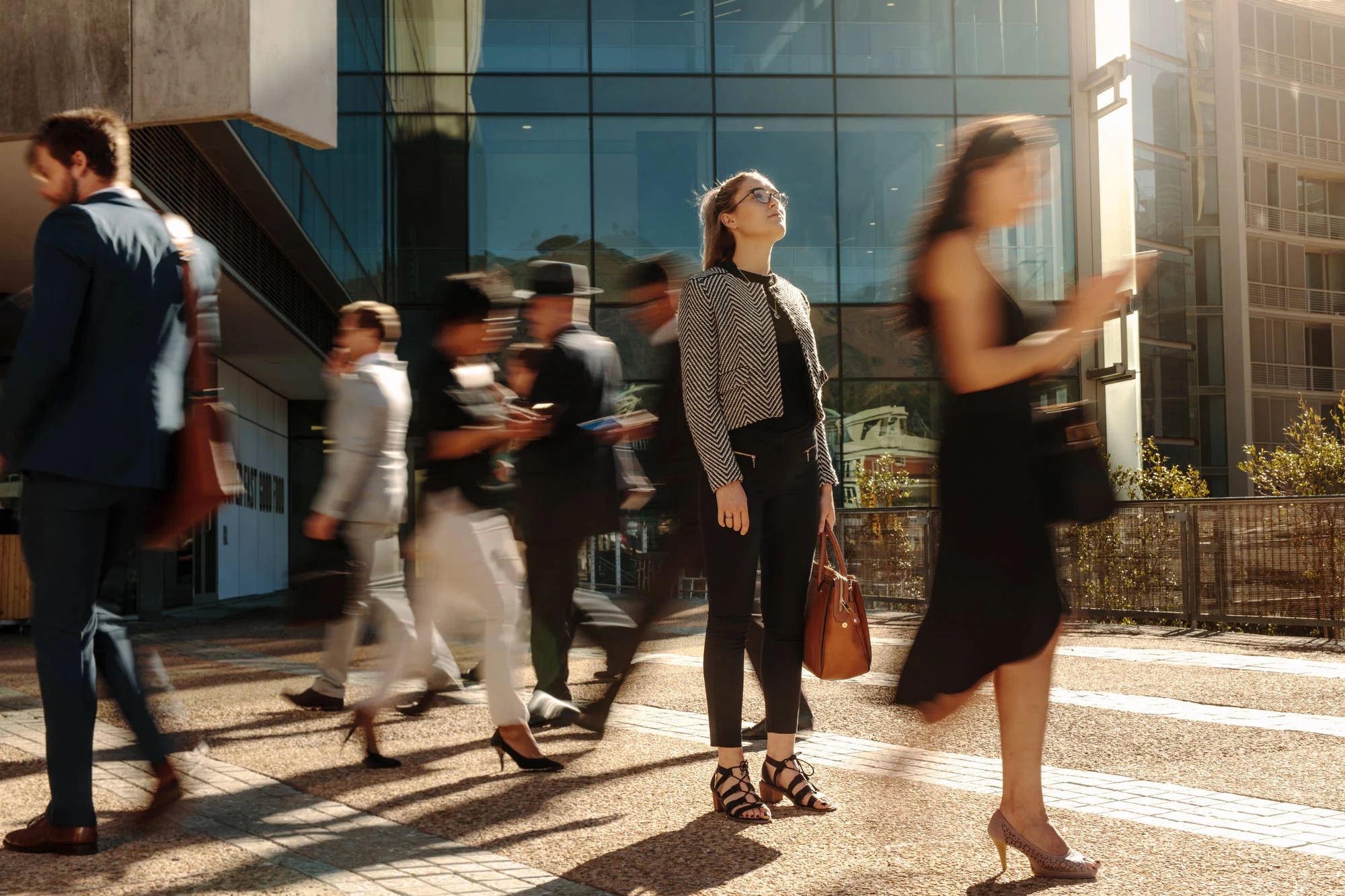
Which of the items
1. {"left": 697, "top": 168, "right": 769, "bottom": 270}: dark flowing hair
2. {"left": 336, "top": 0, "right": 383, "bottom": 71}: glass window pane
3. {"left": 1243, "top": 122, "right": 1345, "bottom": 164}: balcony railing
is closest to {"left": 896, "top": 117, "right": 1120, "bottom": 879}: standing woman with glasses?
{"left": 697, "top": 168, "right": 769, "bottom": 270}: dark flowing hair

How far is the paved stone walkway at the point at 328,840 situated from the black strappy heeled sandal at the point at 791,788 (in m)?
0.93

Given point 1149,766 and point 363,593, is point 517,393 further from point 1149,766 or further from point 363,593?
point 1149,766

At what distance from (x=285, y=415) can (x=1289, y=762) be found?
977 inches

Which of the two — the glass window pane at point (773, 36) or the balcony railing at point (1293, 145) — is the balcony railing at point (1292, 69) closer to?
the balcony railing at point (1293, 145)

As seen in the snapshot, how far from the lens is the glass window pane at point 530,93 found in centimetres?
2125

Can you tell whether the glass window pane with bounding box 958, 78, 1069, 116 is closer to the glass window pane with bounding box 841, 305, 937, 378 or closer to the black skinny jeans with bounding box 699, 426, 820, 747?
the glass window pane with bounding box 841, 305, 937, 378

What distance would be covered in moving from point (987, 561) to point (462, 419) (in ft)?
8.05

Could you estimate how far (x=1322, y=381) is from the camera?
48.3 m

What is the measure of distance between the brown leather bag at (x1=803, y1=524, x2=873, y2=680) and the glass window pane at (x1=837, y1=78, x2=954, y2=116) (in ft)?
60.9

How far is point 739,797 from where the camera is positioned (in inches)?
153

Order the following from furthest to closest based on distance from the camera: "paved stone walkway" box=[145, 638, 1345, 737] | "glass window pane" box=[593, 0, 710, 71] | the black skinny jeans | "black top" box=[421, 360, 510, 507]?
"glass window pane" box=[593, 0, 710, 71], "paved stone walkway" box=[145, 638, 1345, 737], "black top" box=[421, 360, 510, 507], the black skinny jeans

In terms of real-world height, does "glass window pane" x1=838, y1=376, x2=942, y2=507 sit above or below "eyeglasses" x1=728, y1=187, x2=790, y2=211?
above

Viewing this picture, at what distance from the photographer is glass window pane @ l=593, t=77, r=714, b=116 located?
69.9 feet

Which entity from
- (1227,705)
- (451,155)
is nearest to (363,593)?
(1227,705)
